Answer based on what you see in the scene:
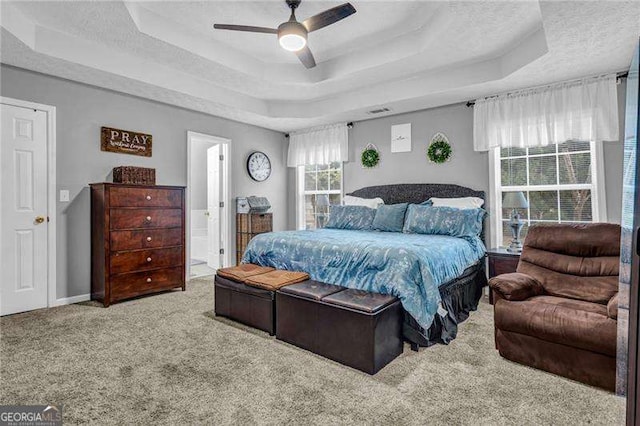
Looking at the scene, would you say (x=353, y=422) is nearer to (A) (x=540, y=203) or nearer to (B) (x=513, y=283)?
(B) (x=513, y=283)

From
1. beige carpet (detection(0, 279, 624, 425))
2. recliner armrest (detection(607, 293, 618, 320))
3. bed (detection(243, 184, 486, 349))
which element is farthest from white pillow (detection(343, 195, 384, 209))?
recliner armrest (detection(607, 293, 618, 320))

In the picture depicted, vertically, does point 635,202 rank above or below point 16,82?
below

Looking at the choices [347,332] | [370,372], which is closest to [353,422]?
[370,372]

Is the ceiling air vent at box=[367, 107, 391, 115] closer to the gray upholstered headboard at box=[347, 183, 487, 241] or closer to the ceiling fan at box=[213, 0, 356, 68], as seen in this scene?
the gray upholstered headboard at box=[347, 183, 487, 241]

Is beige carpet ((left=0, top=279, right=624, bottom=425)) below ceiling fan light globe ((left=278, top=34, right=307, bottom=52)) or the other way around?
below

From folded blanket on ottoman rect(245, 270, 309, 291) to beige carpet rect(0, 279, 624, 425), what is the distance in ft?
1.43

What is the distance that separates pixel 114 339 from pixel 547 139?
15.9 ft

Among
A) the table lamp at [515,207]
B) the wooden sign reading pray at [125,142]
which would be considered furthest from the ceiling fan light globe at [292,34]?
the table lamp at [515,207]

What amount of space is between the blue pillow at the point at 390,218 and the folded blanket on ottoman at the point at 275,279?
1596 mm

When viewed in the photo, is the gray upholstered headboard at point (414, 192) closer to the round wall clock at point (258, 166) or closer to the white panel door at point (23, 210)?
the round wall clock at point (258, 166)

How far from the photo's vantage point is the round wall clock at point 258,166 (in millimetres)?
5869

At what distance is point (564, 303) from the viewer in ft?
7.77

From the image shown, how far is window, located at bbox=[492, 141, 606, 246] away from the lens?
147 inches

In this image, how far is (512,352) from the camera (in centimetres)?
235
